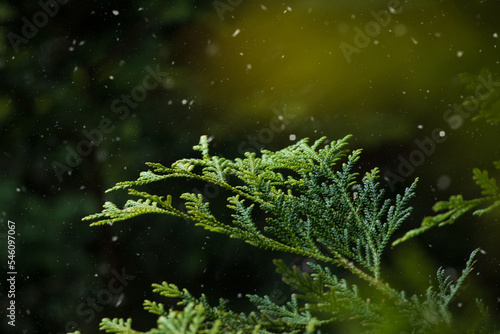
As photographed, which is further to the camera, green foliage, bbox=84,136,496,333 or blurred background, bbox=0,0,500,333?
blurred background, bbox=0,0,500,333

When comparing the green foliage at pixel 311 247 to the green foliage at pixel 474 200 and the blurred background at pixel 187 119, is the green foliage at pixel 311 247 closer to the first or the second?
the green foliage at pixel 474 200

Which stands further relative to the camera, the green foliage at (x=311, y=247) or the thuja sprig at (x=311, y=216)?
the thuja sprig at (x=311, y=216)

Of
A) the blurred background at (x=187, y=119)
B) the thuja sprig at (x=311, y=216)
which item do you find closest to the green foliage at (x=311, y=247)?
the thuja sprig at (x=311, y=216)

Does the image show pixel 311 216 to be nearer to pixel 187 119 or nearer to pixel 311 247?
pixel 311 247

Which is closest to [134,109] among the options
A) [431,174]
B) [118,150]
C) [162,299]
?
[118,150]

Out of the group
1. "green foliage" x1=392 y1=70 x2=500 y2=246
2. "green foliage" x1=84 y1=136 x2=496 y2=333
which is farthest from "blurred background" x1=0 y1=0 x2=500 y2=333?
"green foliage" x1=392 y1=70 x2=500 y2=246

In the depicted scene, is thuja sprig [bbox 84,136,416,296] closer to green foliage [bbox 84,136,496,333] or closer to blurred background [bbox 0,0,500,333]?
green foliage [bbox 84,136,496,333]

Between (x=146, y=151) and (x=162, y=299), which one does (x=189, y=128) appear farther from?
(x=162, y=299)

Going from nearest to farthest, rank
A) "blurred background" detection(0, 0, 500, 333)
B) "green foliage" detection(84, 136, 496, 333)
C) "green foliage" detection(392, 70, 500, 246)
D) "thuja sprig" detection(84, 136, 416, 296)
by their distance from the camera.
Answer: "green foliage" detection(392, 70, 500, 246) < "green foliage" detection(84, 136, 496, 333) < "thuja sprig" detection(84, 136, 416, 296) < "blurred background" detection(0, 0, 500, 333)
